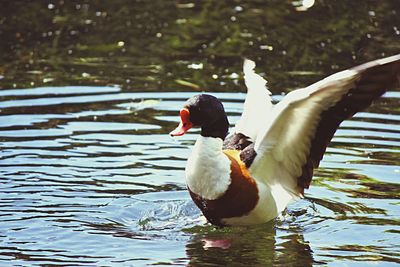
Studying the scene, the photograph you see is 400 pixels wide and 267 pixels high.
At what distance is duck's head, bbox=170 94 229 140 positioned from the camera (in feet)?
23.2

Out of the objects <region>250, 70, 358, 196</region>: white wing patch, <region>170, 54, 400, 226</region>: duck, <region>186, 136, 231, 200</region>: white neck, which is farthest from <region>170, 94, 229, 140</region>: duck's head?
<region>250, 70, 358, 196</region>: white wing patch

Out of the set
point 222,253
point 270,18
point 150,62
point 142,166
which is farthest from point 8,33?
point 222,253

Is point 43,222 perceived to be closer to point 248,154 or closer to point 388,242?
point 248,154

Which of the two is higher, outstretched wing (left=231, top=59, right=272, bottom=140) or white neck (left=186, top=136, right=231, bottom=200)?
outstretched wing (left=231, top=59, right=272, bottom=140)

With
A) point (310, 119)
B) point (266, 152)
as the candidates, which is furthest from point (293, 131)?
point (266, 152)

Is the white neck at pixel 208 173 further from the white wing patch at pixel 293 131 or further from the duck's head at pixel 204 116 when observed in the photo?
the white wing patch at pixel 293 131

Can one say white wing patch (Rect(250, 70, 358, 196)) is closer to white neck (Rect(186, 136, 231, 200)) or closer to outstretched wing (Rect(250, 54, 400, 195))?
outstretched wing (Rect(250, 54, 400, 195))

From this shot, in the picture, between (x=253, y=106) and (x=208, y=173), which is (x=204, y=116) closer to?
(x=208, y=173)

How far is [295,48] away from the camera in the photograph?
42.8ft

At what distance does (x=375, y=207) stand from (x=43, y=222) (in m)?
2.63

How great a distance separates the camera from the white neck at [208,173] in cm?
696

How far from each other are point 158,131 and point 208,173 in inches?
111

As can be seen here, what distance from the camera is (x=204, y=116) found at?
7.10 meters

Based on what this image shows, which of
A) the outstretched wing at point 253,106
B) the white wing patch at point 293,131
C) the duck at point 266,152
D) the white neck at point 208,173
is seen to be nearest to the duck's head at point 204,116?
the duck at point 266,152
